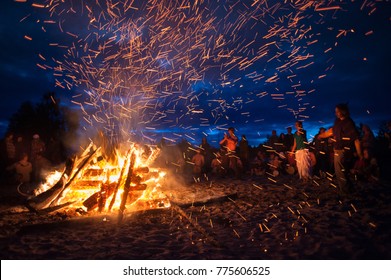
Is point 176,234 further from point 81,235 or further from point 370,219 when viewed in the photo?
point 370,219

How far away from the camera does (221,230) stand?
175 inches

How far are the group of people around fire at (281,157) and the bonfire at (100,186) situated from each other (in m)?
4.12

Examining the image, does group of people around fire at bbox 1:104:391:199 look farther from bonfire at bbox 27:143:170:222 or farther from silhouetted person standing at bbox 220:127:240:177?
bonfire at bbox 27:143:170:222

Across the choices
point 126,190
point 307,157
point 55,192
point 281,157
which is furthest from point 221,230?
point 281,157

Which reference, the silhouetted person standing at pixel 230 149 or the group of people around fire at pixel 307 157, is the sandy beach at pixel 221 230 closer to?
the group of people around fire at pixel 307 157

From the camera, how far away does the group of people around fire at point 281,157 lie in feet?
20.5

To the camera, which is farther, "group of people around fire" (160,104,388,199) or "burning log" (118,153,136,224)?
"group of people around fire" (160,104,388,199)

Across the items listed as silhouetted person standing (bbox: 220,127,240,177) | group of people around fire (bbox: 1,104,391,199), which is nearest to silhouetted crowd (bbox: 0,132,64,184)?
group of people around fire (bbox: 1,104,391,199)

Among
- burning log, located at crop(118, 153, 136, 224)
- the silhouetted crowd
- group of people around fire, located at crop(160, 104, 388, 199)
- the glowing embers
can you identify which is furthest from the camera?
the silhouetted crowd

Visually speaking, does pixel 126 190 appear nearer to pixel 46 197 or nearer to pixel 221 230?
pixel 46 197

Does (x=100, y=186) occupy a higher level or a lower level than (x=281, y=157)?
lower

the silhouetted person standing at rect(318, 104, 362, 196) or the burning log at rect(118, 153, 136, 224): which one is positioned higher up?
the silhouetted person standing at rect(318, 104, 362, 196)

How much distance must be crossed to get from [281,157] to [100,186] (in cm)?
746

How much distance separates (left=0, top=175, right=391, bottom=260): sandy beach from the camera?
3480 mm
